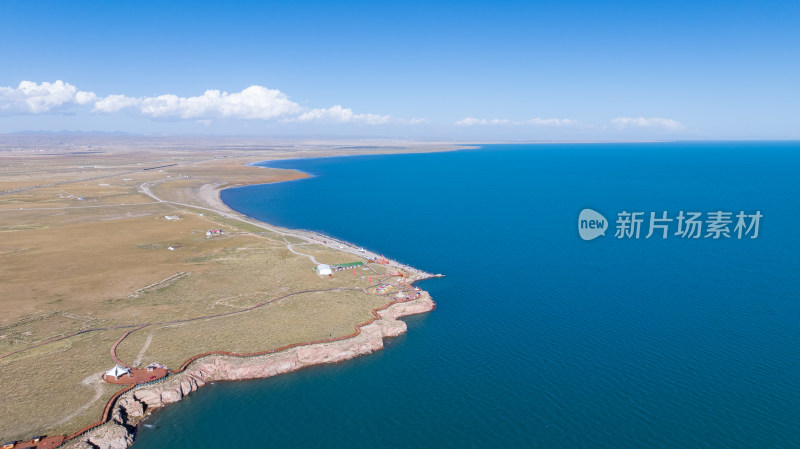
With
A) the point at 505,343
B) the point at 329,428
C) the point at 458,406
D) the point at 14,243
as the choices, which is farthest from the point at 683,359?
Answer: the point at 14,243

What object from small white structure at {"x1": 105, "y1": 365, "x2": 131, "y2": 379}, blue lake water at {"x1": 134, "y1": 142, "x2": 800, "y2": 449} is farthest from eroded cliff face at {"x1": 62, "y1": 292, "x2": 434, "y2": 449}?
small white structure at {"x1": 105, "y1": 365, "x2": 131, "y2": 379}

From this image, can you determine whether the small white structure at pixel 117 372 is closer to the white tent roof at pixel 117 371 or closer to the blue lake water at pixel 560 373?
the white tent roof at pixel 117 371

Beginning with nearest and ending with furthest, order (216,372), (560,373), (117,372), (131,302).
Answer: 1. (117,372)
2. (216,372)
3. (560,373)
4. (131,302)
